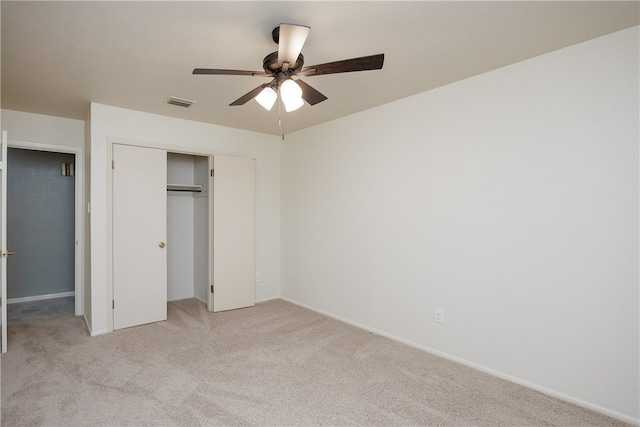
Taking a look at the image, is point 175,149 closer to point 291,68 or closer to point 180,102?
point 180,102

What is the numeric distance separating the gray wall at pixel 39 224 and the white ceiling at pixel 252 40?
2.16 m

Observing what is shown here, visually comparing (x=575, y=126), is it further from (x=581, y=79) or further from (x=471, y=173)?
(x=471, y=173)

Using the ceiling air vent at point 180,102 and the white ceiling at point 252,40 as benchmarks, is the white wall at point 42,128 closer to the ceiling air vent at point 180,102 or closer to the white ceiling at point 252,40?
the white ceiling at point 252,40

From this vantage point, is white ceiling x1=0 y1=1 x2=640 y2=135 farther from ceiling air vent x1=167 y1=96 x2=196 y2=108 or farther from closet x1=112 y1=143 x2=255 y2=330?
closet x1=112 y1=143 x2=255 y2=330

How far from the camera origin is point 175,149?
4.09 meters

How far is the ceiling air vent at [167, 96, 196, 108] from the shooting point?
3398 millimetres

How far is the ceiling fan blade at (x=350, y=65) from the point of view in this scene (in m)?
1.83

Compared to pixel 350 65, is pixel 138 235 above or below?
below

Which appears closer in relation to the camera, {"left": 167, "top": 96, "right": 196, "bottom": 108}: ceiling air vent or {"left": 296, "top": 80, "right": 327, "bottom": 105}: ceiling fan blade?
{"left": 296, "top": 80, "right": 327, "bottom": 105}: ceiling fan blade

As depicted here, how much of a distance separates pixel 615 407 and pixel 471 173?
181cm

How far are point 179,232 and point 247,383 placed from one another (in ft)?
9.70

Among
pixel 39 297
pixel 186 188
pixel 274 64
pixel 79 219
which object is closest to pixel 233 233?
pixel 186 188

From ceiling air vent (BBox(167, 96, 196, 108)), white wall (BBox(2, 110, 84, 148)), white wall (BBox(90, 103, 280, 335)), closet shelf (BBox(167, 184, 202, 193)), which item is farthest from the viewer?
closet shelf (BBox(167, 184, 202, 193))

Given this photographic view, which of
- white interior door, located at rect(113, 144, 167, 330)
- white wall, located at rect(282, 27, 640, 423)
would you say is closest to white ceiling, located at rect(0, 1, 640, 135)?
white wall, located at rect(282, 27, 640, 423)
